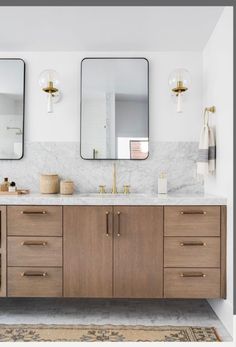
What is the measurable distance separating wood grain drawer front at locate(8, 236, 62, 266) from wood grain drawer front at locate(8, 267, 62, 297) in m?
0.05

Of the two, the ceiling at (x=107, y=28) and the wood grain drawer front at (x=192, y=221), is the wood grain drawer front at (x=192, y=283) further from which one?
the ceiling at (x=107, y=28)

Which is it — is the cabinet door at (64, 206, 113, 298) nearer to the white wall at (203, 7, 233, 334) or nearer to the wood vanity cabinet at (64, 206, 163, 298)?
the wood vanity cabinet at (64, 206, 163, 298)

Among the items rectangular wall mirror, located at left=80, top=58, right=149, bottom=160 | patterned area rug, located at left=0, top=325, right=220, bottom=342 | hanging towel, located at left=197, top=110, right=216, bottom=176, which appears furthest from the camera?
rectangular wall mirror, located at left=80, top=58, right=149, bottom=160

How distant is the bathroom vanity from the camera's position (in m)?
2.44

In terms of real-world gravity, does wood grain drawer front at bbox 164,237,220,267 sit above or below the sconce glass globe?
below

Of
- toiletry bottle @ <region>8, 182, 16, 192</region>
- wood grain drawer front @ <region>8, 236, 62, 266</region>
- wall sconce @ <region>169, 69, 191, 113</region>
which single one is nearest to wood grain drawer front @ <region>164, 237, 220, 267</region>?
wood grain drawer front @ <region>8, 236, 62, 266</region>

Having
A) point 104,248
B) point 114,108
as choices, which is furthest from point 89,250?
point 114,108

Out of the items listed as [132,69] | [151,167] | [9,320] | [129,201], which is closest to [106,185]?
[151,167]

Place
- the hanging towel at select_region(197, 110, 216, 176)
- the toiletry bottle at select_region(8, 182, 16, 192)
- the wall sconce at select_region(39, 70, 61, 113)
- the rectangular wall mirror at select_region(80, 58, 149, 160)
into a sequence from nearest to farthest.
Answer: the hanging towel at select_region(197, 110, 216, 176) < the toiletry bottle at select_region(8, 182, 16, 192) < the wall sconce at select_region(39, 70, 61, 113) < the rectangular wall mirror at select_region(80, 58, 149, 160)

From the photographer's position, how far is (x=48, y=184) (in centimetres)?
289

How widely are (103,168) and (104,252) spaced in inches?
36.2

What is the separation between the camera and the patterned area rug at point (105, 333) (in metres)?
2.18

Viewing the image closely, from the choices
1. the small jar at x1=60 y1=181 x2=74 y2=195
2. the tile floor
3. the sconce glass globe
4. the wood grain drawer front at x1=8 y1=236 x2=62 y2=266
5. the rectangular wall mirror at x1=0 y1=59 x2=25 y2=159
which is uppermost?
the sconce glass globe

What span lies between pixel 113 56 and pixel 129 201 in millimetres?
1499
